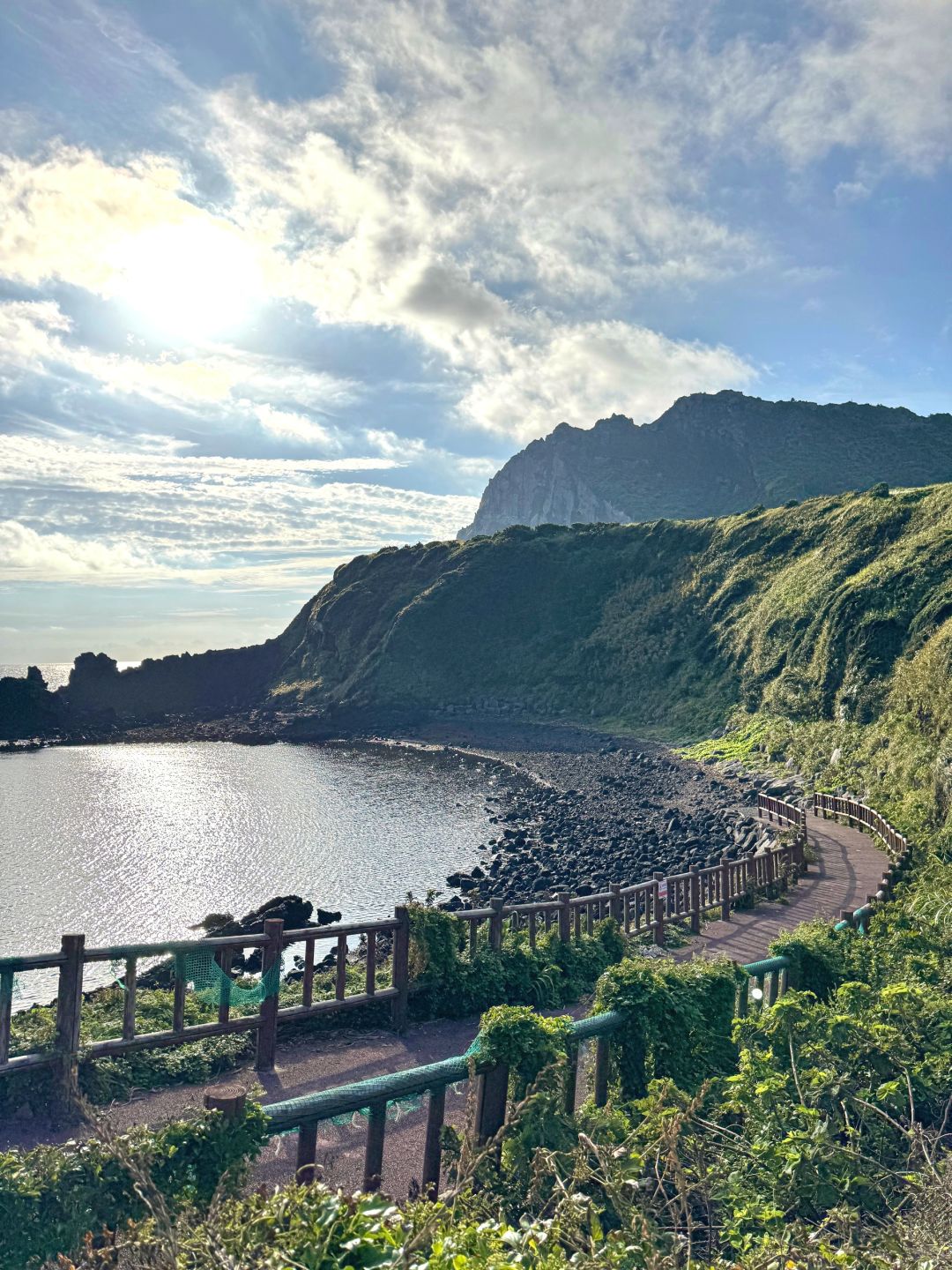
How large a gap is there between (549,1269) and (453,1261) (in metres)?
0.36

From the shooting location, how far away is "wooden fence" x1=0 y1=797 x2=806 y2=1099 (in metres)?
7.25

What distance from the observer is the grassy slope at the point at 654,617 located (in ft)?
140

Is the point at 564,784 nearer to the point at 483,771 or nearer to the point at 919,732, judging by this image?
the point at 483,771

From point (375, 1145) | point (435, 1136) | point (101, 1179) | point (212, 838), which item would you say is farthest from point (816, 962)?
point (212, 838)

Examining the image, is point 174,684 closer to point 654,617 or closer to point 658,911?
point 654,617

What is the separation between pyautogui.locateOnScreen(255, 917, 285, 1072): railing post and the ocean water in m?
13.0

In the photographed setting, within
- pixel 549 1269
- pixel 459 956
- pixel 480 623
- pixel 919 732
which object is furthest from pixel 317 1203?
pixel 480 623

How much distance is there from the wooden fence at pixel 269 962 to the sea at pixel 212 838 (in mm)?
12254

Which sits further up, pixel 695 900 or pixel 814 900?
pixel 695 900

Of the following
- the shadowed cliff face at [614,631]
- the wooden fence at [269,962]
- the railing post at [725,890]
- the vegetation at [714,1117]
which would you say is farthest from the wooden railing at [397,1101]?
the shadowed cliff face at [614,631]

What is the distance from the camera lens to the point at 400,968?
9.95 m

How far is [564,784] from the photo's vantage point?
151 feet

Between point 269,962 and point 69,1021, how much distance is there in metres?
1.85

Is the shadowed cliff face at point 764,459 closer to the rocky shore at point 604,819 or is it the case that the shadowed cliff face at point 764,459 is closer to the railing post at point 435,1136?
the rocky shore at point 604,819
